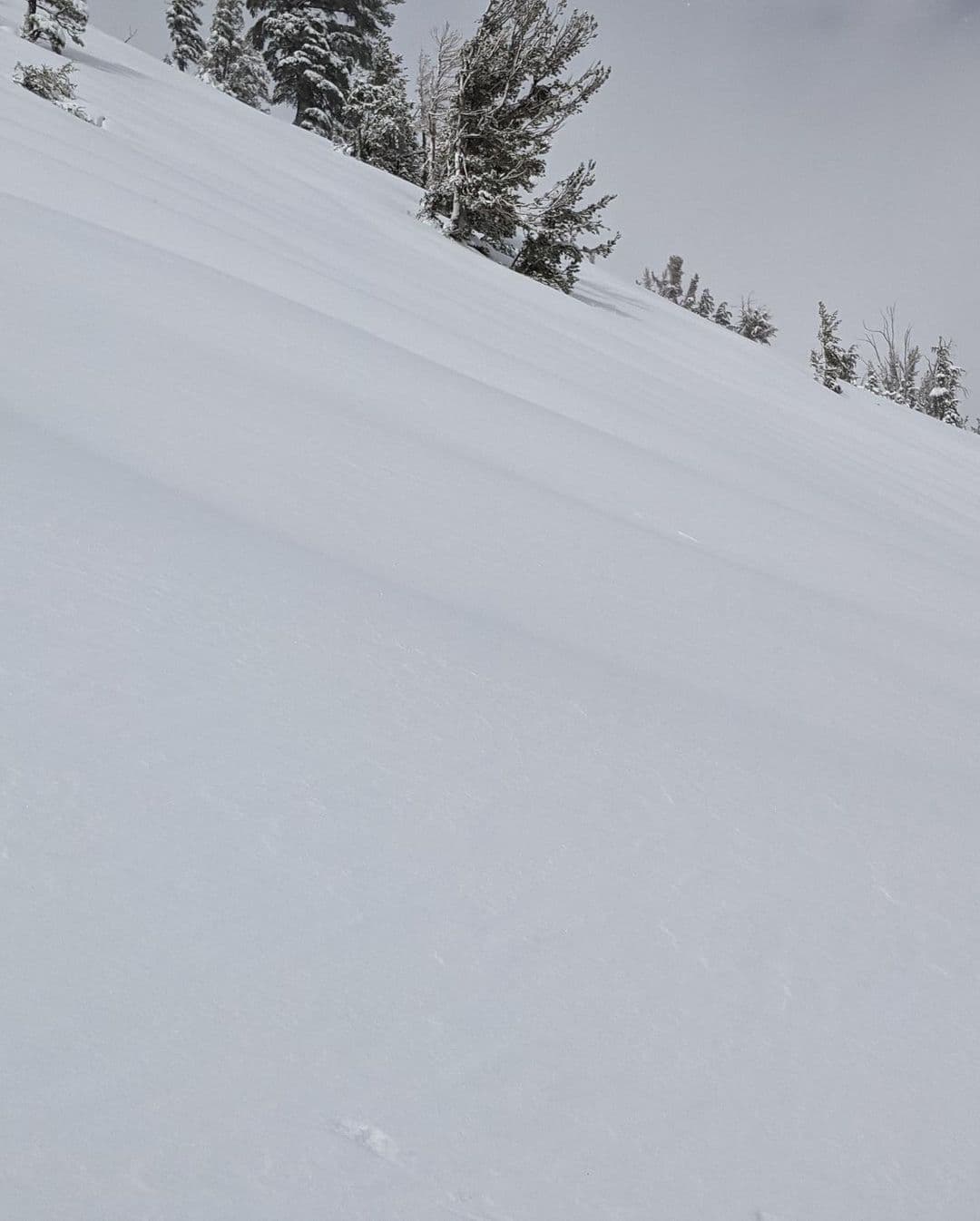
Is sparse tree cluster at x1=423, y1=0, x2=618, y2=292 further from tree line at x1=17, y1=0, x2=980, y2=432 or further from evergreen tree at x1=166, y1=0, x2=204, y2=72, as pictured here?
evergreen tree at x1=166, y1=0, x2=204, y2=72

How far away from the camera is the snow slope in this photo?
729mm

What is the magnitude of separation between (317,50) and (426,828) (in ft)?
86.2

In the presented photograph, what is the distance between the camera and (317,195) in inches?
306

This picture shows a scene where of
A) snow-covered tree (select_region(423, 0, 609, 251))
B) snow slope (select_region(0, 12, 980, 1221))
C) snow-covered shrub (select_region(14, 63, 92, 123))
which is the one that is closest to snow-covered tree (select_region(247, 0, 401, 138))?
snow-covered tree (select_region(423, 0, 609, 251))

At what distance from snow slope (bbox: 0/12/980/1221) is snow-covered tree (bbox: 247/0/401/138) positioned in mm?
24025

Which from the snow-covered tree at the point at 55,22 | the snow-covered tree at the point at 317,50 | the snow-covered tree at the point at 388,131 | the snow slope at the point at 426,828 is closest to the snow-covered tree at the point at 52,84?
the snow-covered tree at the point at 55,22

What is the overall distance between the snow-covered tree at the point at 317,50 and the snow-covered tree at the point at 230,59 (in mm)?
3623

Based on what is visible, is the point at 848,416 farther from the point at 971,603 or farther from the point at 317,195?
the point at 971,603

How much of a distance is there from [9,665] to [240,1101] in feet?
1.97

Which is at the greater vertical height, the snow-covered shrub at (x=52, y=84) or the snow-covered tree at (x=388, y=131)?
the snow-covered tree at (x=388, y=131)

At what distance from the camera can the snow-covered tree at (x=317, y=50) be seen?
74.8ft

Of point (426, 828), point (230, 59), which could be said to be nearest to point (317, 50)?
point (230, 59)

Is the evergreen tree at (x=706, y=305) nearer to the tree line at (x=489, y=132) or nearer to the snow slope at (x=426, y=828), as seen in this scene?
the tree line at (x=489, y=132)

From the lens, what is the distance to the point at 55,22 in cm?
1019
